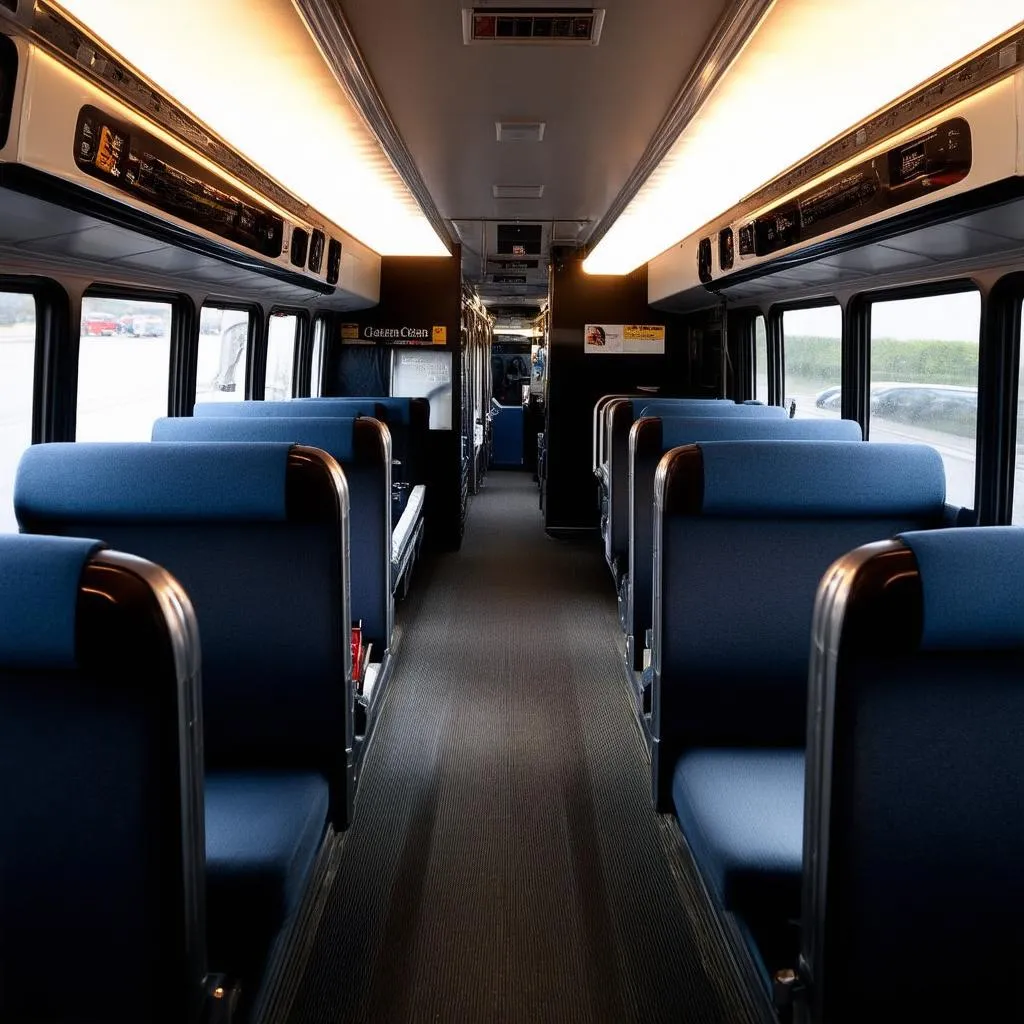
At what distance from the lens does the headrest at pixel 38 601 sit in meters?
1.25

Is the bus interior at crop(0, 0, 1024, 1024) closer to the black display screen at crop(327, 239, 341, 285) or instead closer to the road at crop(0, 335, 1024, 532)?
the road at crop(0, 335, 1024, 532)

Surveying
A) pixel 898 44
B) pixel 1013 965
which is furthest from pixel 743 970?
pixel 898 44

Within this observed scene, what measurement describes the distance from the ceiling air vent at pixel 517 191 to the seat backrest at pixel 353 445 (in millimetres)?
2670

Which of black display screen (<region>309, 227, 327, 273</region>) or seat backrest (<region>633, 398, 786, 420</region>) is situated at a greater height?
black display screen (<region>309, 227, 327, 273</region>)

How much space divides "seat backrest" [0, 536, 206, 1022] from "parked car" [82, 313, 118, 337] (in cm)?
271

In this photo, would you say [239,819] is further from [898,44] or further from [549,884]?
[898,44]

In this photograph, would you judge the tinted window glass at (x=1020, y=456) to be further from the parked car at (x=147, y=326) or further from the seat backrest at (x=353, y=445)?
the parked car at (x=147, y=326)

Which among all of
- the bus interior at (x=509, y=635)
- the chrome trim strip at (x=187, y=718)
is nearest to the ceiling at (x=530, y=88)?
the bus interior at (x=509, y=635)

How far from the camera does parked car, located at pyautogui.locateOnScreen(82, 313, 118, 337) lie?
12.2 ft

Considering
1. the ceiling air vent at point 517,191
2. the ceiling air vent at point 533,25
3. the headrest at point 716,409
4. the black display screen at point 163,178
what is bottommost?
the headrest at point 716,409

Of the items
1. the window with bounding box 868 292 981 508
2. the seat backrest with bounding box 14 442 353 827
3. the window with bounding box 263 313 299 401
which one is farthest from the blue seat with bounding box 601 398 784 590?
the seat backrest with bounding box 14 442 353 827

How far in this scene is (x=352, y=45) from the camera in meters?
2.89

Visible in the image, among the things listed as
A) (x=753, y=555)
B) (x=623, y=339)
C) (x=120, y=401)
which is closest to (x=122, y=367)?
(x=120, y=401)

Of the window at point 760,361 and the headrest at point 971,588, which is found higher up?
the window at point 760,361
